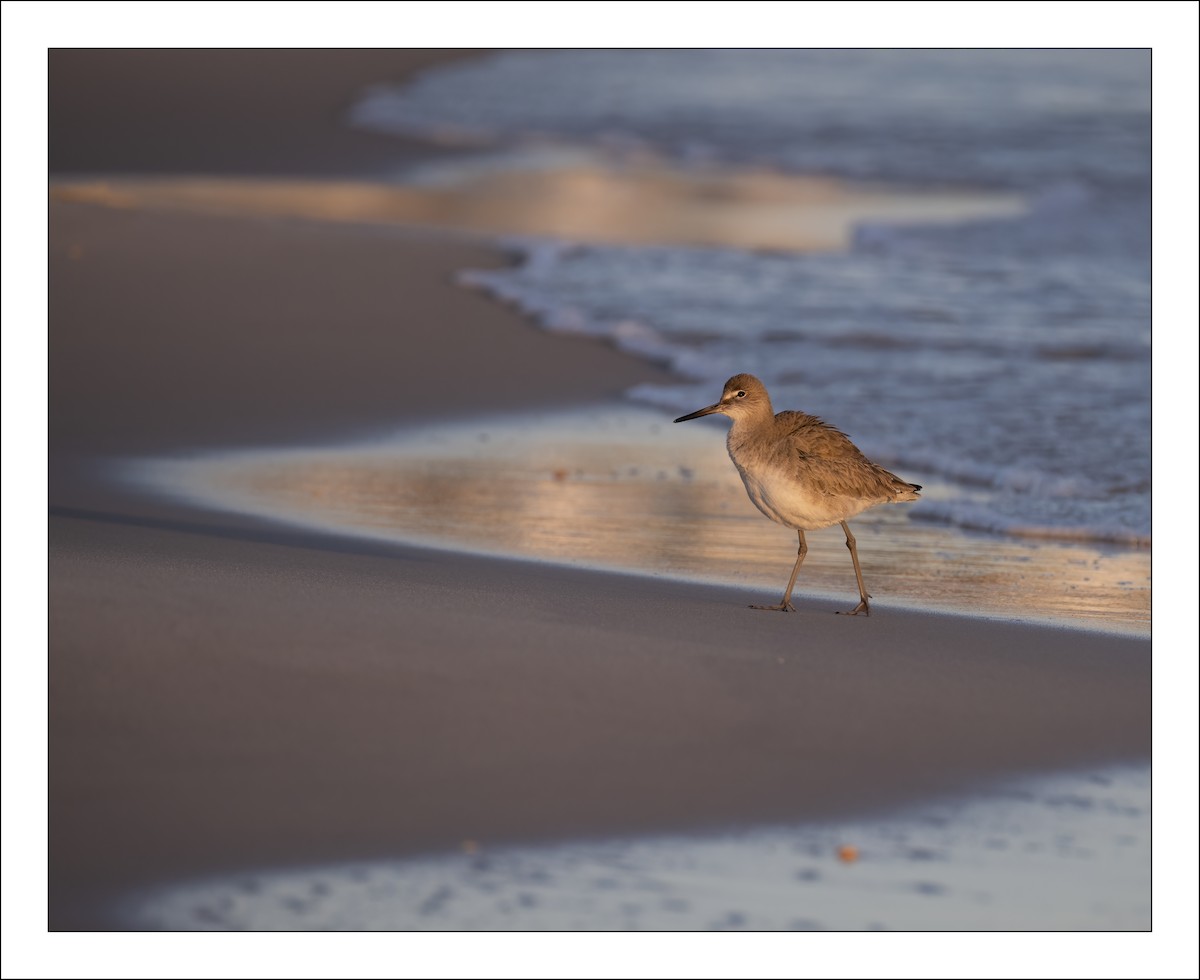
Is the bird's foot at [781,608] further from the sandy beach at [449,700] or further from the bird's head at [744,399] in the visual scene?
the bird's head at [744,399]

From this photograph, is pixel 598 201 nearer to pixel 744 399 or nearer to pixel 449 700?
pixel 744 399

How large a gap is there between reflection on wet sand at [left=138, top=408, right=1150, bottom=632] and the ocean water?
1.99 feet

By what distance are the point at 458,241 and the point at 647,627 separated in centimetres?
911

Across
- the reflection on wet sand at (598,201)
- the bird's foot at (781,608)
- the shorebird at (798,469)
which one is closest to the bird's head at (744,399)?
the shorebird at (798,469)

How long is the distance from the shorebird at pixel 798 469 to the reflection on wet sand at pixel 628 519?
362 mm

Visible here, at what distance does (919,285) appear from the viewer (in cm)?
1439

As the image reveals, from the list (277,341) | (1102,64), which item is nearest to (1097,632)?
(277,341)

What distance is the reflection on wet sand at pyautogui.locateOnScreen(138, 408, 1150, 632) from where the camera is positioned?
7.62m

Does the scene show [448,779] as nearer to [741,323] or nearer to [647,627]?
[647,627]

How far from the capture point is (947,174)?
21.1 m

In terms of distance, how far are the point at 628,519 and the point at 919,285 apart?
261 inches

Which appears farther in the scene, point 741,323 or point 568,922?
point 741,323

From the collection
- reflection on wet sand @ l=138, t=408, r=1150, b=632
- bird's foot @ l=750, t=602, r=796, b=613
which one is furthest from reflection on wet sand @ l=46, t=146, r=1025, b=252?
bird's foot @ l=750, t=602, r=796, b=613

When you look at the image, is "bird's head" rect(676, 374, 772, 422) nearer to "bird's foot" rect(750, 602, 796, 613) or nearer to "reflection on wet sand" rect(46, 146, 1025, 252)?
"bird's foot" rect(750, 602, 796, 613)
